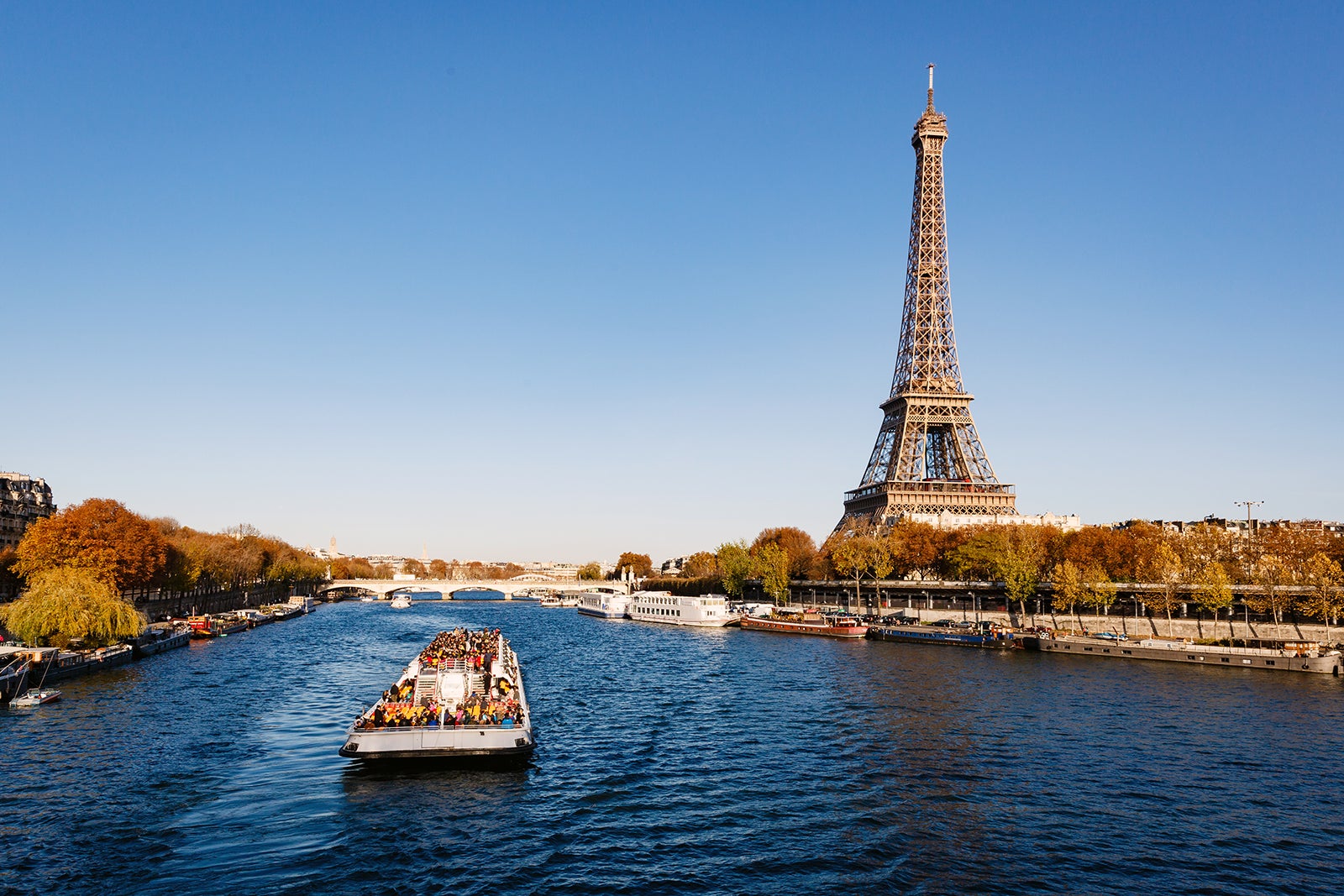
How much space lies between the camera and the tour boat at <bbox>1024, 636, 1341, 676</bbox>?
81.4 m

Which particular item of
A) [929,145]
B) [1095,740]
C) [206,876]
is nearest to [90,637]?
[206,876]

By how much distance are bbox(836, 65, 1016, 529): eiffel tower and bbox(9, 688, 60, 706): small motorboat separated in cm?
13346

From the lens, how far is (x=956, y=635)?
11125 cm

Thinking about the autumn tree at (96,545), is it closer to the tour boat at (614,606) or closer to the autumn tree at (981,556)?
the tour boat at (614,606)

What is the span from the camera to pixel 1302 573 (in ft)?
341

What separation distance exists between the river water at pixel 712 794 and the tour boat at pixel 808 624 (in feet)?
167

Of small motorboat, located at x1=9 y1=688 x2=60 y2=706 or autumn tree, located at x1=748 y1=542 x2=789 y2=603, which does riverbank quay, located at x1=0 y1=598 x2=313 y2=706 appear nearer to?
small motorboat, located at x1=9 y1=688 x2=60 y2=706

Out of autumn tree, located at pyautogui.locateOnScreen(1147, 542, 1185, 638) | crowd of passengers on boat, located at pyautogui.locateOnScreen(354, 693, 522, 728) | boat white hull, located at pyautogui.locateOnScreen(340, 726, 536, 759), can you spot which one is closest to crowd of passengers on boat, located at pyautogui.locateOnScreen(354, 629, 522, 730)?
crowd of passengers on boat, located at pyautogui.locateOnScreen(354, 693, 522, 728)

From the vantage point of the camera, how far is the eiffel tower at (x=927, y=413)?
539 ft

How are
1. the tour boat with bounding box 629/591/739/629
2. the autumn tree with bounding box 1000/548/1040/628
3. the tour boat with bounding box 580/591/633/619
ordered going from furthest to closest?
the tour boat with bounding box 580/591/633/619
the tour boat with bounding box 629/591/739/629
the autumn tree with bounding box 1000/548/1040/628

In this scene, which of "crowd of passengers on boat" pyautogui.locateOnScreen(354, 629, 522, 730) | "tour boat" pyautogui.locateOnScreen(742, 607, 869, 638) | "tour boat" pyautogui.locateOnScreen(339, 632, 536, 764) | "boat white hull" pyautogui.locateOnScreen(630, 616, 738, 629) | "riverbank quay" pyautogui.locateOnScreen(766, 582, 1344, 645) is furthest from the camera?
"boat white hull" pyautogui.locateOnScreen(630, 616, 738, 629)

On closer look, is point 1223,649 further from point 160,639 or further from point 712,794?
point 160,639

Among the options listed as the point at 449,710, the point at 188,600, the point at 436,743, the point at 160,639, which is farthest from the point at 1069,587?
the point at 188,600

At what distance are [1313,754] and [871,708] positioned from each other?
2568 cm
